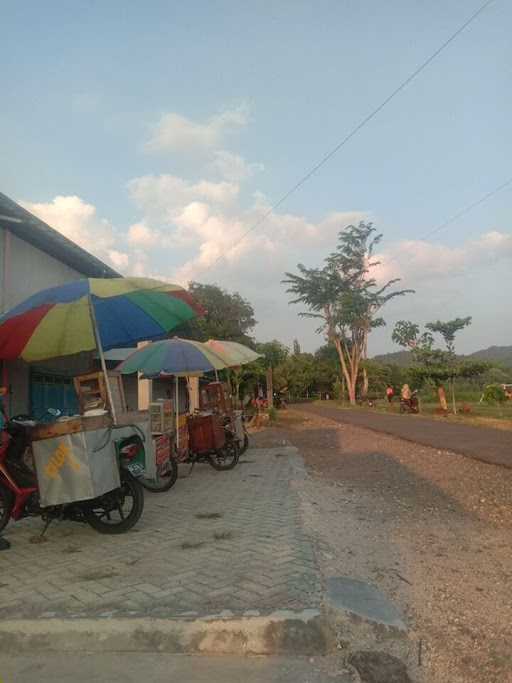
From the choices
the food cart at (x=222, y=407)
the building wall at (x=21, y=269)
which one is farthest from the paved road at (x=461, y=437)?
the building wall at (x=21, y=269)

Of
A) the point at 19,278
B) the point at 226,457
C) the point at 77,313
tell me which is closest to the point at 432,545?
the point at 77,313

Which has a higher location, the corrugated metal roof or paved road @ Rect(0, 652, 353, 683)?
the corrugated metal roof

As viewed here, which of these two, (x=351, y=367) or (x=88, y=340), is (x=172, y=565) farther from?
(x=351, y=367)

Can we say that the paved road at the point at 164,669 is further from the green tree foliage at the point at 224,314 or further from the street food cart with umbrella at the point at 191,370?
the green tree foliage at the point at 224,314

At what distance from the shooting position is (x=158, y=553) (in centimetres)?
463

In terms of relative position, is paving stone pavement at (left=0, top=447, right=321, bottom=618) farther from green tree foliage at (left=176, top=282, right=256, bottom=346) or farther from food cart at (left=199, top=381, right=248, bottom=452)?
green tree foliage at (left=176, top=282, right=256, bottom=346)

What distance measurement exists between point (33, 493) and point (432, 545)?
369cm

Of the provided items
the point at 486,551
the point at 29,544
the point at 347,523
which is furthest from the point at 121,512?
the point at 486,551

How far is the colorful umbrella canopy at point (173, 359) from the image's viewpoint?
9203 mm

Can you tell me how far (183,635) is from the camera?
310 cm

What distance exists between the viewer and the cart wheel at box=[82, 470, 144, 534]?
206 inches

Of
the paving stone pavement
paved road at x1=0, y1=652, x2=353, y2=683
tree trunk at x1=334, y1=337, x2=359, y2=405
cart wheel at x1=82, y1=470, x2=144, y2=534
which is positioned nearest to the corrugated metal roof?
the paving stone pavement

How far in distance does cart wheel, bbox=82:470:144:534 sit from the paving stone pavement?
0.10m

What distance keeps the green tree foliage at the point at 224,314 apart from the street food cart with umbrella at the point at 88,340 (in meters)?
32.2
